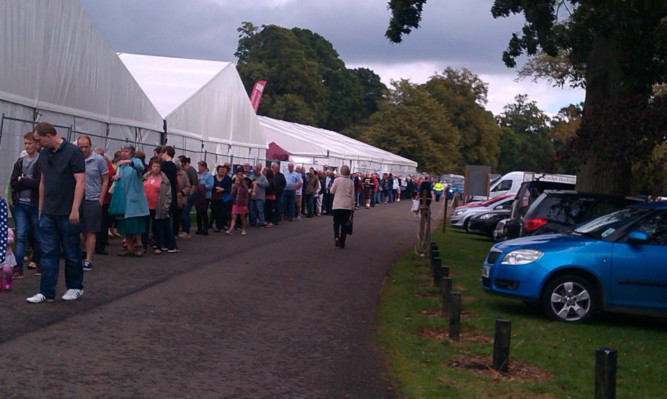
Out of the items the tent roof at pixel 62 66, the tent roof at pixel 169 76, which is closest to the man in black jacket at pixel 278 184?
the tent roof at pixel 169 76

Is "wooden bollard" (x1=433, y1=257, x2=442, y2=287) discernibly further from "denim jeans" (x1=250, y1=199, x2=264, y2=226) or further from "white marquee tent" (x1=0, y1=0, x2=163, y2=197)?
"denim jeans" (x1=250, y1=199, x2=264, y2=226)

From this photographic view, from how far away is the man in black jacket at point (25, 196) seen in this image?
11.2 m

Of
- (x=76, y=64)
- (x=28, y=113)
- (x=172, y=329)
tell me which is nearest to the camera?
(x=172, y=329)

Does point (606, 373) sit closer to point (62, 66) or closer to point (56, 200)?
point (56, 200)

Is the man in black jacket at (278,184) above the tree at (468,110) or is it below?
below

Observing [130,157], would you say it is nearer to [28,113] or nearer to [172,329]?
[28,113]

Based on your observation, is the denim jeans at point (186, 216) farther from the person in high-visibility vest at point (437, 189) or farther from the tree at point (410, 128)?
the tree at point (410, 128)

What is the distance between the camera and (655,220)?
10453 mm

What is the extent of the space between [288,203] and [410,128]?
56380mm

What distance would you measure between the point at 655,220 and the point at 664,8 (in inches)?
264

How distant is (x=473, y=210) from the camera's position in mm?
29188

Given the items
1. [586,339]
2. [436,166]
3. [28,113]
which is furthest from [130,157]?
[436,166]

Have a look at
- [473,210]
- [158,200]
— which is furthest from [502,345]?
[473,210]

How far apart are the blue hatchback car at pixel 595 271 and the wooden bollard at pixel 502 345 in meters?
2.83
